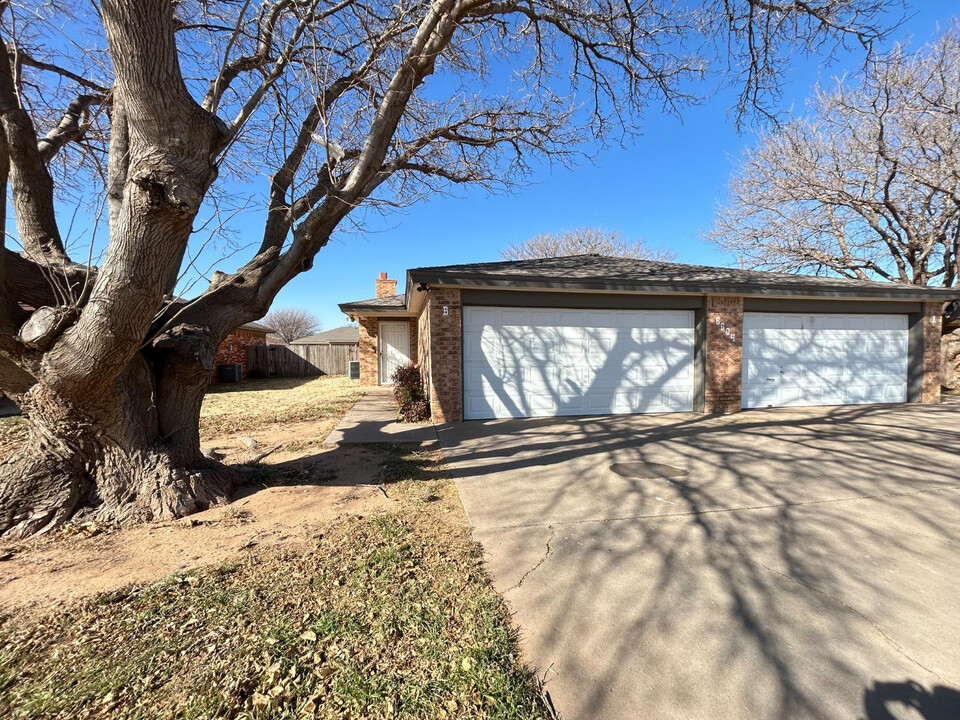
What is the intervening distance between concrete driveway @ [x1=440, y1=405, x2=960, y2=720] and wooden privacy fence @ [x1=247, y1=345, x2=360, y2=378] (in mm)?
16261

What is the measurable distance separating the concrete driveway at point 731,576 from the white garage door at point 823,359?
3583 millimetres

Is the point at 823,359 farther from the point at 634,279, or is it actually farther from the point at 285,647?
the point at 285,647

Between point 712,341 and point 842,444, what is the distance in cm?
311

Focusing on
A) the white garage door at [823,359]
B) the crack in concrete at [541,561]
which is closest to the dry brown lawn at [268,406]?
the crack in concrete at [541,561]

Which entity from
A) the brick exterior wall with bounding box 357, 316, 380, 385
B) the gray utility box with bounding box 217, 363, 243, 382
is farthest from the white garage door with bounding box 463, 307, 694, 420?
the gray utility box with bounding box 217, 363, 243, 382

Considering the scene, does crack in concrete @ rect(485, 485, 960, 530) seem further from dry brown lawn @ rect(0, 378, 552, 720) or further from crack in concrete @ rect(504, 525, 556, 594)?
dry brown lawn @ rect(0, 378, 552, 720)

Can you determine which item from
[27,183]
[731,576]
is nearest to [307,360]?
[27,183]

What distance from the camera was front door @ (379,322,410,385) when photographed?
14.6m

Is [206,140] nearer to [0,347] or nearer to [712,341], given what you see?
[0,347]

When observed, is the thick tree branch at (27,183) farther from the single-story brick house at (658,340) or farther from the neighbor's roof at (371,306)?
the neighbor's roof at (371,306)

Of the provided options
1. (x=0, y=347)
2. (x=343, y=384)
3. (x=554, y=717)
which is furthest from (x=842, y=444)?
(x=343, y=384)

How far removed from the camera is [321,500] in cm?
390

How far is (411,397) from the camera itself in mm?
7996

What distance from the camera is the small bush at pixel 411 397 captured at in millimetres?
7836
